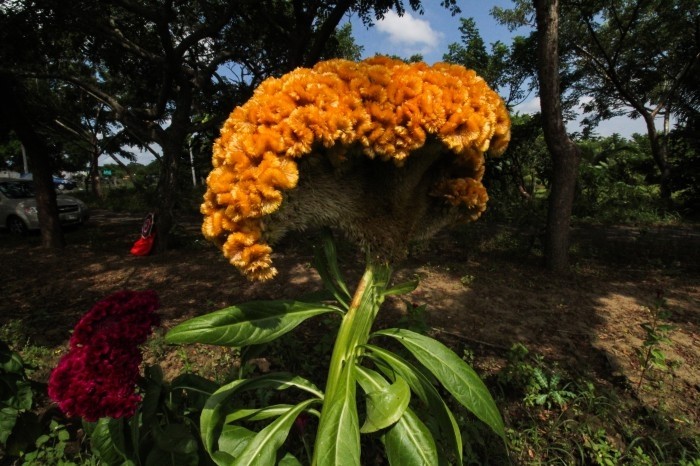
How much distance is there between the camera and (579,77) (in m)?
13.2

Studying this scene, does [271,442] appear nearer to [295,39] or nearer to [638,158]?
[295,39]

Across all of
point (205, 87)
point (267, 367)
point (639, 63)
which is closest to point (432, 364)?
point (267, 367)

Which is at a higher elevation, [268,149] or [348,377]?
Answer: [268,149]

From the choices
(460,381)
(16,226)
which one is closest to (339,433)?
(460,381)

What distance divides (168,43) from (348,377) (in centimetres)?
657

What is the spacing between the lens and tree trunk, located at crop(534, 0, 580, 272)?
4867 mm

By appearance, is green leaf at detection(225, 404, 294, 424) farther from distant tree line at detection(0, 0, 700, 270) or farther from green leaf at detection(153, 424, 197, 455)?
distant tree line at detection(0, 0, 700, 270)

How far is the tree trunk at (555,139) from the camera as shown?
487 cm

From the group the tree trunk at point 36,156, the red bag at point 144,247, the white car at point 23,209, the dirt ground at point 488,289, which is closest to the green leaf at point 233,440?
the dirt ground at point 488,289

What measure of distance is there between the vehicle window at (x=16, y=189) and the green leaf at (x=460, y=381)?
39.9ft

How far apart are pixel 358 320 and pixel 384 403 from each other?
0.26 metres

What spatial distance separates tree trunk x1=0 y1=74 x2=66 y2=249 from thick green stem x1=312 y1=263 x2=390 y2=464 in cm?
751

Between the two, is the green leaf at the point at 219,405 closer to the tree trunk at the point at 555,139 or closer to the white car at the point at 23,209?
the tree trunk at the point at 555,139

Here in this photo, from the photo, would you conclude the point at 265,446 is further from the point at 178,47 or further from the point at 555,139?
the point at 178,47
